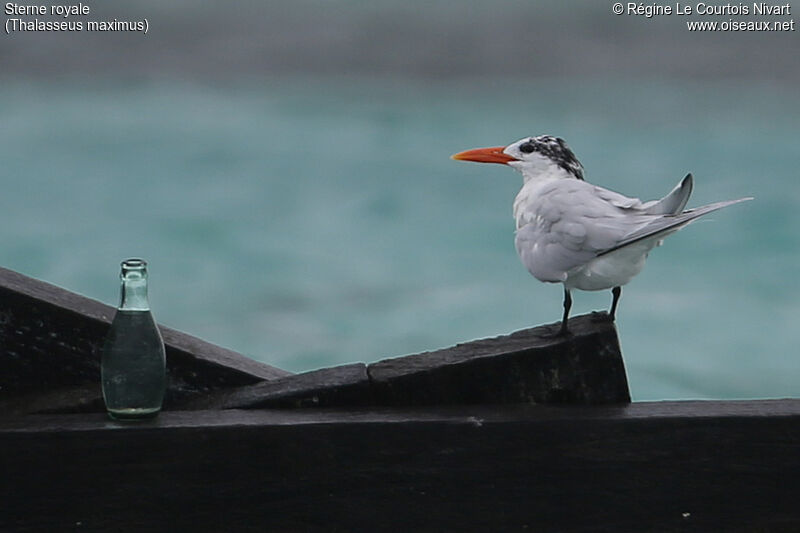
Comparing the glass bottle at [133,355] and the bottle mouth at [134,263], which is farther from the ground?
the bottle mouth at [134,263]

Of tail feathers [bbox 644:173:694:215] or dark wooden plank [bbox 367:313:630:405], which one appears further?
dark wooden plank [bbox 367:313:630:405]

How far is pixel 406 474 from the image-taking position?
8.31ft

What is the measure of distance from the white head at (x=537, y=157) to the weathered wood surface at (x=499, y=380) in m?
0.52

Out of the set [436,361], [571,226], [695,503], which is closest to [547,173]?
[571,226]

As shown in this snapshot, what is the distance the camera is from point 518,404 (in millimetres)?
2668

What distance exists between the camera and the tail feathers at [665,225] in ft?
8.20

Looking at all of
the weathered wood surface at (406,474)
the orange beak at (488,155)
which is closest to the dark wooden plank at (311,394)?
the weathered wood surface at (406,474)

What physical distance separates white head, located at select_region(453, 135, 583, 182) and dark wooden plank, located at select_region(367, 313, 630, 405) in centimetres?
53

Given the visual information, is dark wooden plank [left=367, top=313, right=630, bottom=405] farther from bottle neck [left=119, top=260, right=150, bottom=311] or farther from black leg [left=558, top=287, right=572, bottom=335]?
bottle neck [left=119, top=260, right=150, bottom=311]

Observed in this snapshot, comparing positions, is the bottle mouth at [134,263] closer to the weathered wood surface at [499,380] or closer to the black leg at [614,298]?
the weathered wood surface at [499,380]

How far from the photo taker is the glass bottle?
255cm

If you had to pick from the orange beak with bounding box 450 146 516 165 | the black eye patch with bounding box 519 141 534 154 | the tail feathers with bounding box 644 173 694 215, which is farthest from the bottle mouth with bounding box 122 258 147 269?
the tail feathers with bounding box 644 173 694 215

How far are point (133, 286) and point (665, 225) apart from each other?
125cm

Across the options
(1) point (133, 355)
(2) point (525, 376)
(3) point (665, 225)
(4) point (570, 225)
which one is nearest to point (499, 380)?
(2) point (525, 376)
